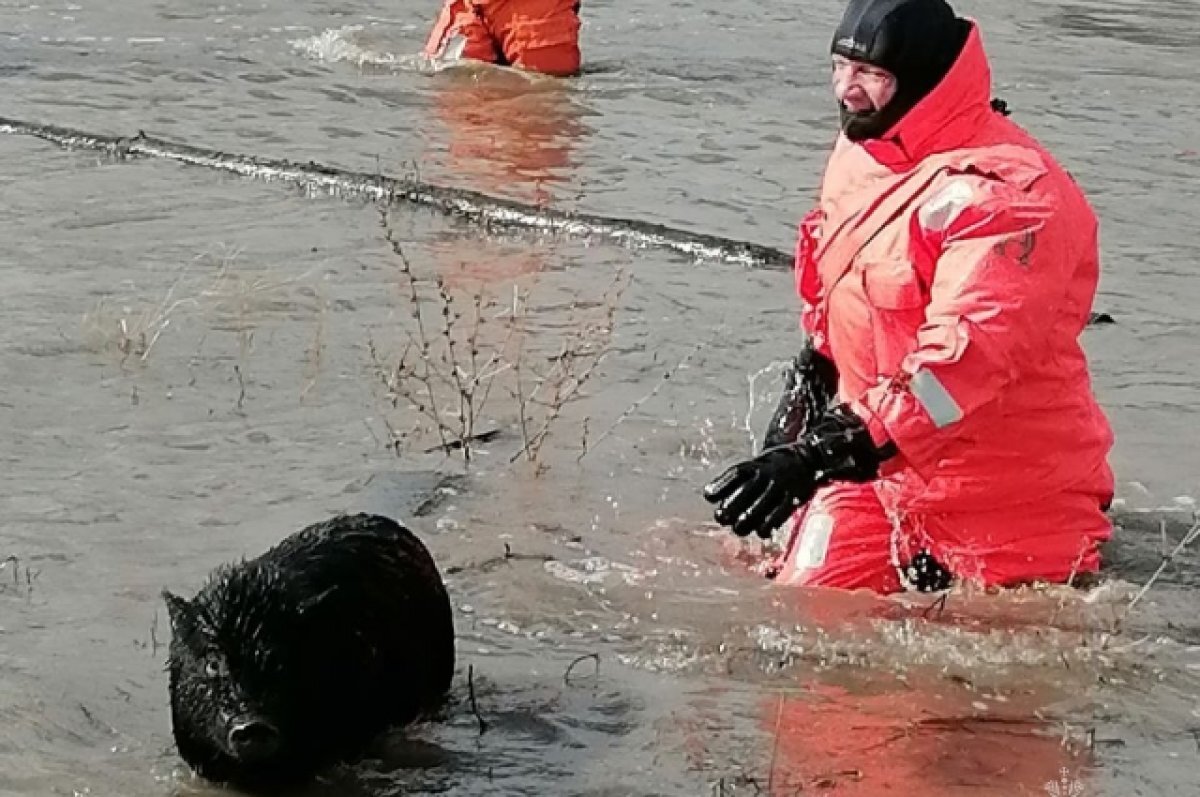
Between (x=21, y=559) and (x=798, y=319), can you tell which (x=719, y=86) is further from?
(x=21, y=559)

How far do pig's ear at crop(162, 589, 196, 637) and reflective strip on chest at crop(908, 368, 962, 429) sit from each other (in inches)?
71.6

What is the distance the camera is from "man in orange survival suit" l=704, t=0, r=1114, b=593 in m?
5.50

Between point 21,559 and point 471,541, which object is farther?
point 471,541

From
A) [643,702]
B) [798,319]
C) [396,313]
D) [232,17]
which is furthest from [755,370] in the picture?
[232,17]

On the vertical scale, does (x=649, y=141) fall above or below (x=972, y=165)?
below

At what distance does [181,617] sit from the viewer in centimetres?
481

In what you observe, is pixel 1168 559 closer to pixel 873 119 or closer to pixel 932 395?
pixel 932 395

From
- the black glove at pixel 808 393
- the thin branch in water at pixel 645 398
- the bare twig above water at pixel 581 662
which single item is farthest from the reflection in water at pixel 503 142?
the bare twig above water at pixel 581 662

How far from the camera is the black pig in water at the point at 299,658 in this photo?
15.4ft

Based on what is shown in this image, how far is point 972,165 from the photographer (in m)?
5.71

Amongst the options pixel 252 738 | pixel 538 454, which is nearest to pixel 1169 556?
pixel 538 454

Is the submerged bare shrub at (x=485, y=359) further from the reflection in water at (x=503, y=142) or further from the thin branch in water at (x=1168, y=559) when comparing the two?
the thin branch in water at (x=1168, y=559)

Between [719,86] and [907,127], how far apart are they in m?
9.29

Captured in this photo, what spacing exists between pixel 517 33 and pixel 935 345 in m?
10.2
